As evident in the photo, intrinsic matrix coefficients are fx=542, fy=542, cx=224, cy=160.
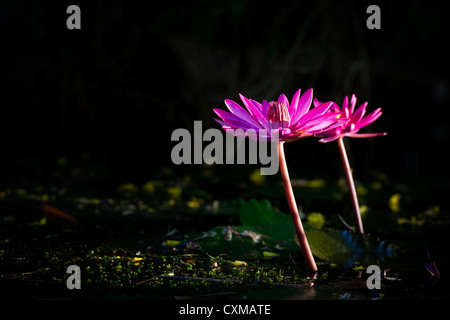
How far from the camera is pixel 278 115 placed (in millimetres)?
1245

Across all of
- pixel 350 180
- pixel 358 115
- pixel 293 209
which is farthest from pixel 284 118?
pixel 350 180

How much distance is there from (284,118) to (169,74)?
12.6 feet

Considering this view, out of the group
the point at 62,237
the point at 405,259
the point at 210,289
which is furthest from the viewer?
the point at 62,237

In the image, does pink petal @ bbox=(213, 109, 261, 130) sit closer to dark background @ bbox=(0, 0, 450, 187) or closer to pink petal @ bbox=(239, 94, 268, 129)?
pink petal @ bbox=(239, 94, 268, 129)

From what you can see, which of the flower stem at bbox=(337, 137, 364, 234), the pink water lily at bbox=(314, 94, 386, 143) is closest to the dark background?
the flower stem at bbox=(337, 137, 364, 234)

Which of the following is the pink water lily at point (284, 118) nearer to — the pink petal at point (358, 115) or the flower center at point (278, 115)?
the flower center at point (278, 115)

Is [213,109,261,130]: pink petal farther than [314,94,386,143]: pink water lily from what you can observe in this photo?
No

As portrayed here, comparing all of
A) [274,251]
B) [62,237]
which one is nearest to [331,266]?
[274,251]

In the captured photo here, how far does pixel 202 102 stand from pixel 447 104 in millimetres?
2569

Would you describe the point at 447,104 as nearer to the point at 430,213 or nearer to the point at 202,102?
the point at 202,102

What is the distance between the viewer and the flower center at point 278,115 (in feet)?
4.08

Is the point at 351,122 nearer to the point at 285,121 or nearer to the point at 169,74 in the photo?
the point at 285,121

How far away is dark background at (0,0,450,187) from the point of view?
4.17m
